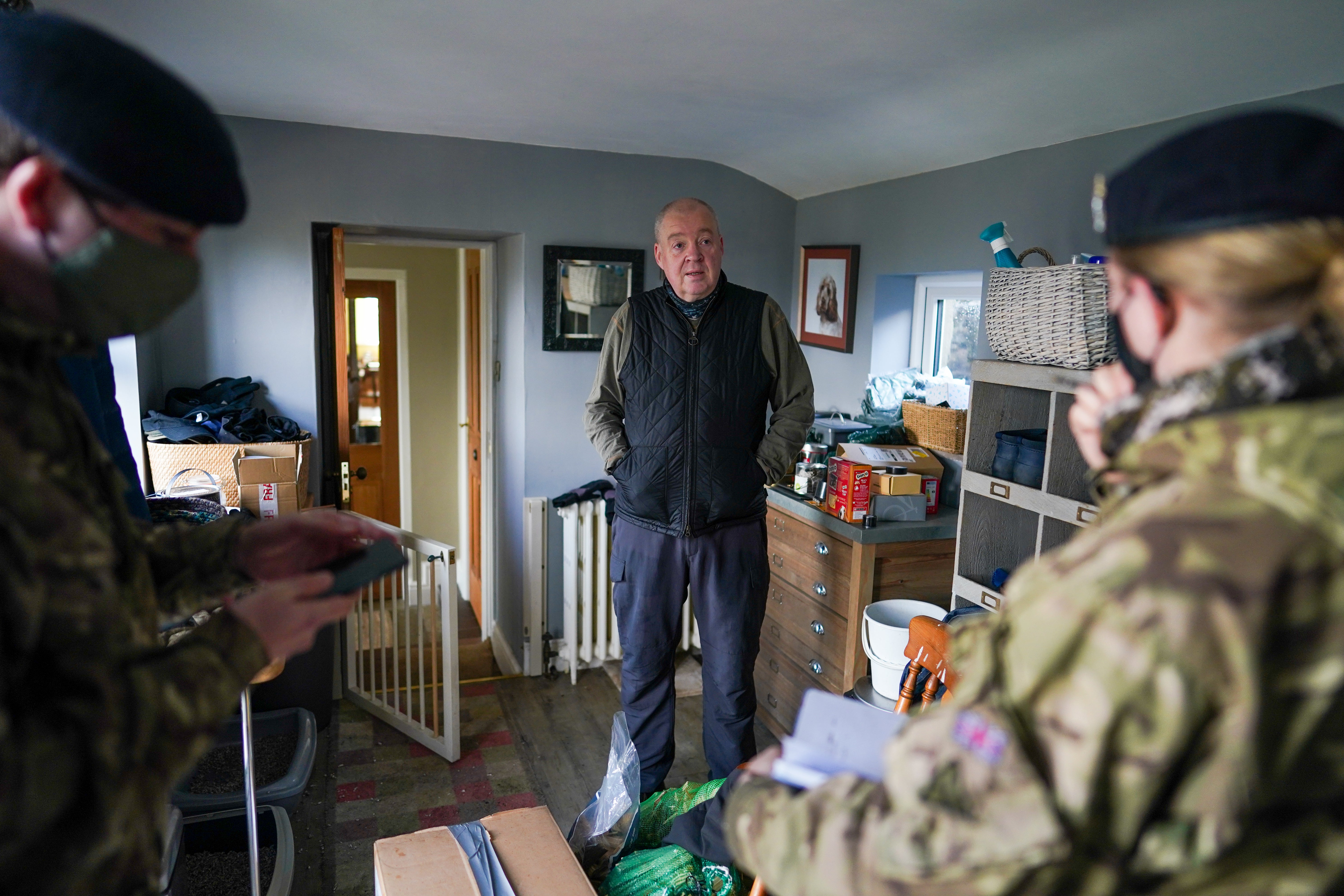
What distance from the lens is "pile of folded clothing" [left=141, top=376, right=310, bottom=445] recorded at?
2.77 metres

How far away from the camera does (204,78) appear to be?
8.32 feet

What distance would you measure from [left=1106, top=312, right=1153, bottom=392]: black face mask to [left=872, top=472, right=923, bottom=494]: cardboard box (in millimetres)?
1873

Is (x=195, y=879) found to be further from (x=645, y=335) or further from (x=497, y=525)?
(x=497, y=525)

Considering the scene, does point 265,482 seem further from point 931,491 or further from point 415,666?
point 931,491

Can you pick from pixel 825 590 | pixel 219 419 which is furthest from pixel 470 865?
pixel 219 419

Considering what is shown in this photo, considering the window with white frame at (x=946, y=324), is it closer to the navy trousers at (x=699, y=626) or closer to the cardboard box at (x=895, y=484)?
the cardboard box at (x=895, y=484)

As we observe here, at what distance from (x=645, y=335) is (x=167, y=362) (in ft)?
5.84

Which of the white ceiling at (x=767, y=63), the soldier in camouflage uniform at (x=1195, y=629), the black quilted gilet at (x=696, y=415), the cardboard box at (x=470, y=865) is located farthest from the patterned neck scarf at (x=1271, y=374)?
the black quilted gilet at (x=696, y=415)

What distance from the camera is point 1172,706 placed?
1.86ft

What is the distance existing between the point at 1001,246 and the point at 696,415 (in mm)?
899

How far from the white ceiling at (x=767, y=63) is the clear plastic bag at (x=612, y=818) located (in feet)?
5.48

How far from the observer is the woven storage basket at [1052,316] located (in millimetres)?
1833

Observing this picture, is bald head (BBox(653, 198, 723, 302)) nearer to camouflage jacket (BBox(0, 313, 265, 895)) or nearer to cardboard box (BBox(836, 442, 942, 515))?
cardboard box (BBox(836, 442, 942, 515))

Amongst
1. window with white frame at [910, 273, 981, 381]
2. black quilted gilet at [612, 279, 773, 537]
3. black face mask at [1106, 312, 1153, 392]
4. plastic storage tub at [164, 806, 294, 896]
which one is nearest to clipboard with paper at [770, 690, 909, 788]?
black face mask at [1106, 312, 1153, 392]
